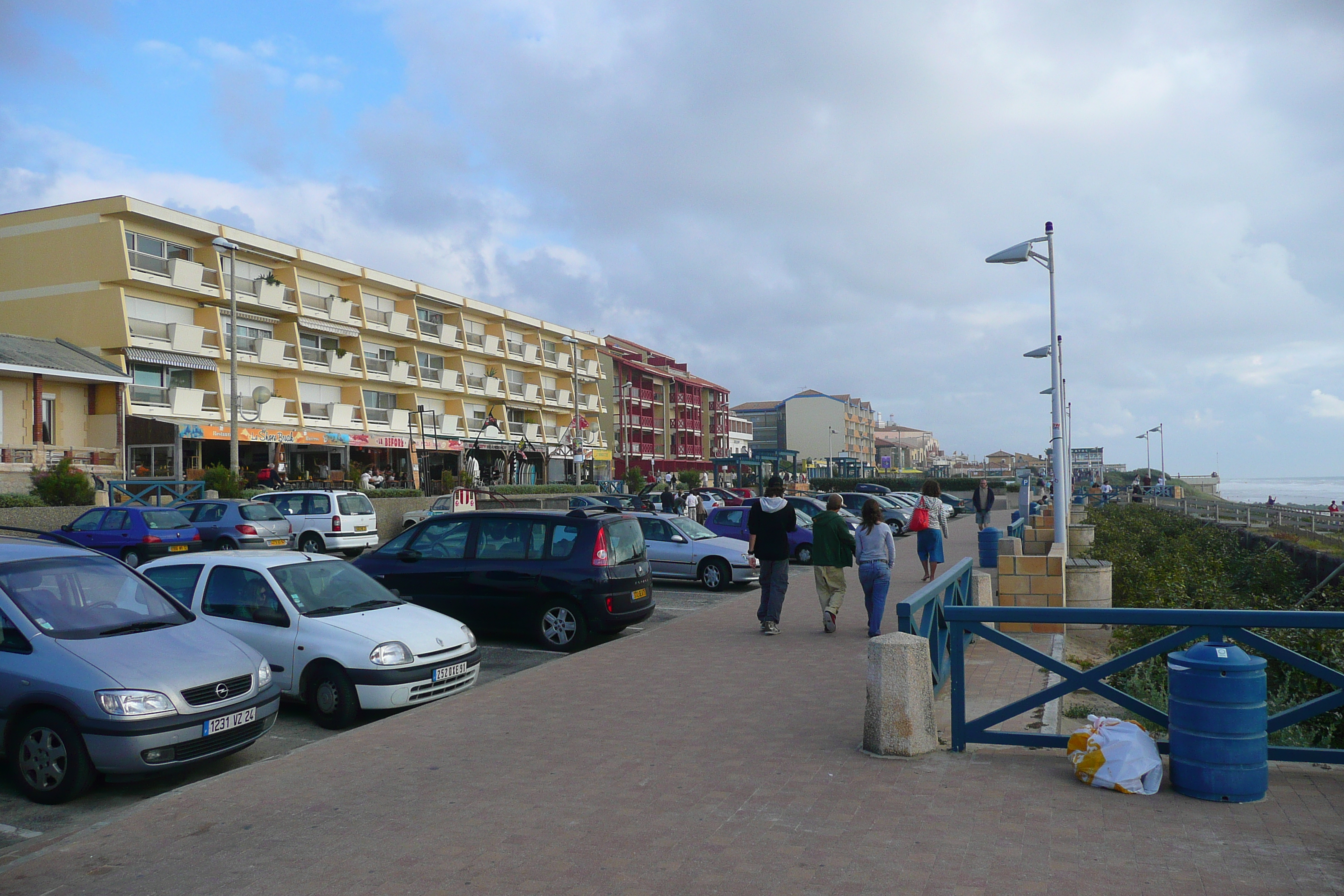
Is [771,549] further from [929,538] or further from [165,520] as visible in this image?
[165,520]

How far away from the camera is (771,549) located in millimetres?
10758

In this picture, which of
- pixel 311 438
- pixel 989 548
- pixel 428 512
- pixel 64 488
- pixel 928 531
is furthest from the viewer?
pixel 311 438

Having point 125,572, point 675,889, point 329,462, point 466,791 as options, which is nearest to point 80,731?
point 125,572

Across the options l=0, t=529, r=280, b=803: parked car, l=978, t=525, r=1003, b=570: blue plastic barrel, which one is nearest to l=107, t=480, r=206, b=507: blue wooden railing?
l=978, t=525, r=1003, b=570: blue plastic barrel

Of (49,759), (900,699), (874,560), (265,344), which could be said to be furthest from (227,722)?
(265,344)

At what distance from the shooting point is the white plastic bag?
4.99m

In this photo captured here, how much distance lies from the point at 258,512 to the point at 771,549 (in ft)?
45.6

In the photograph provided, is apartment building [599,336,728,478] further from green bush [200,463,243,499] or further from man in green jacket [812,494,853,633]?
man in green jacket [812,494,853,633]

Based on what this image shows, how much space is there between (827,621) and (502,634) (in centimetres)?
386

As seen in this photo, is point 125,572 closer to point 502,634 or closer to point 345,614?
point 345,614

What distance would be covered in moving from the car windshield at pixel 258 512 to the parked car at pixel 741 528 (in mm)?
9435

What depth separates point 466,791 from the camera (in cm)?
536

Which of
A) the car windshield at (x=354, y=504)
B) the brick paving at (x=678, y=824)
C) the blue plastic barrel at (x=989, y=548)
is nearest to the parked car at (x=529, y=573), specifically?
the brick paving at (x=678, y=824)

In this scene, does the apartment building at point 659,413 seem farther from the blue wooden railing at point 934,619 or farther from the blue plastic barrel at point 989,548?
the blue wooden railing at point 934,619
